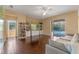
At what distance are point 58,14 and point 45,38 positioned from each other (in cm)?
110

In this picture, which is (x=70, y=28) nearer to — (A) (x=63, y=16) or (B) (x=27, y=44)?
(A) (x=63, y=16)

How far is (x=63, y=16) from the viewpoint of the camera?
3.54 metres

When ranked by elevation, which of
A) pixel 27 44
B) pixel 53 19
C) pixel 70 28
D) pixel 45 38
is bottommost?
pixel 27 44

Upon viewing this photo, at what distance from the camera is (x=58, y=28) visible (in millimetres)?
3637

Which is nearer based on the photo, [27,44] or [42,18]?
[42,18]

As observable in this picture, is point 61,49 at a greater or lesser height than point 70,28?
lesser

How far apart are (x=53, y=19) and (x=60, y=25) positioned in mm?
381

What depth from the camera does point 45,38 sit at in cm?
405

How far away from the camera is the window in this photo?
3.54 m

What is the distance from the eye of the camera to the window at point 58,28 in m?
3.54
